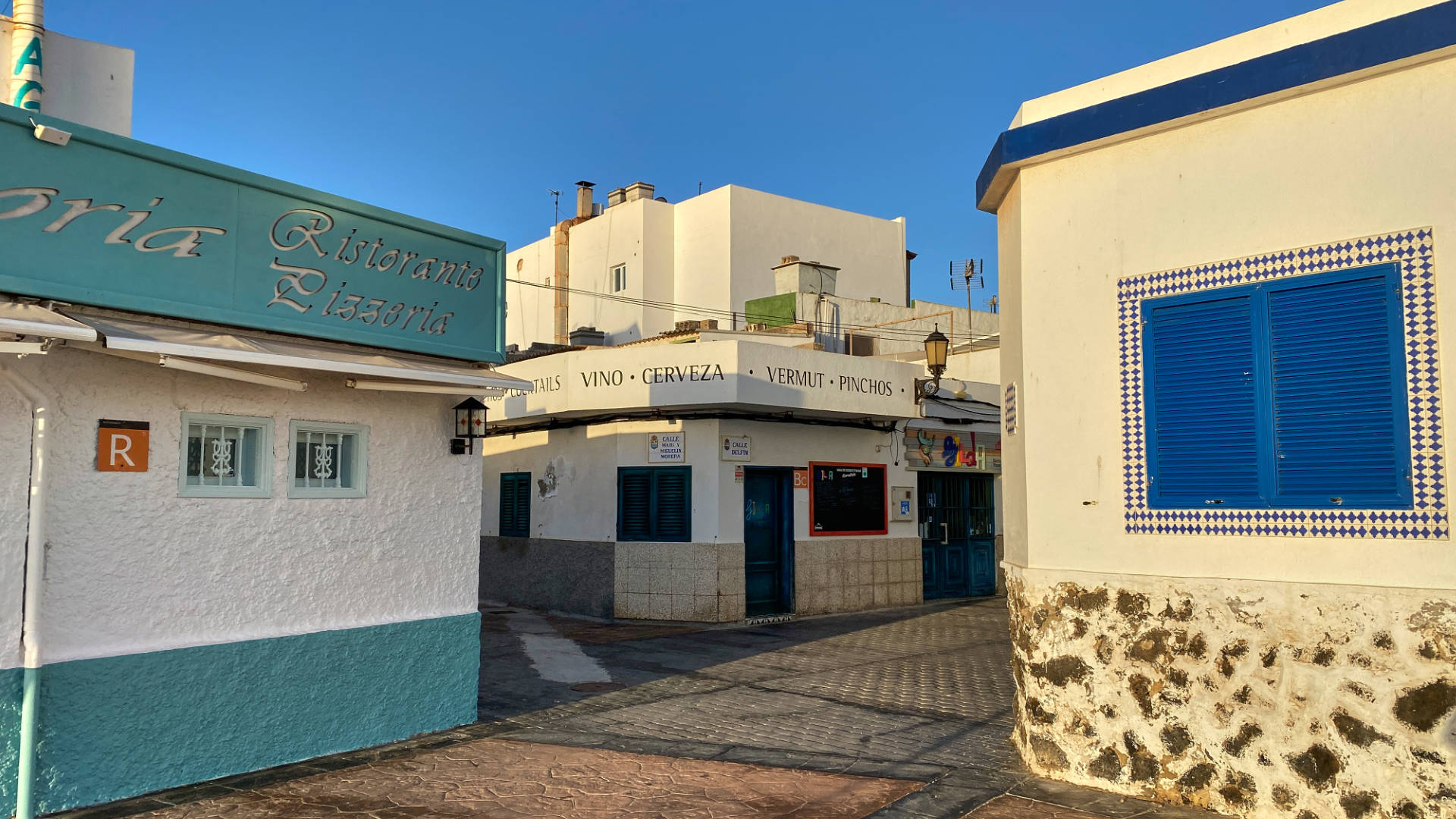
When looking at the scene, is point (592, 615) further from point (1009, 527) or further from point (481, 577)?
point (1009, 527)

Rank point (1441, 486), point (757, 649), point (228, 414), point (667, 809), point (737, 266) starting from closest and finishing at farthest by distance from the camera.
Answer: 1. point (1441, 486)
2. point (667, 809)
3. point (228, 414)
4. point (757, 649)
5. point (737, 266)

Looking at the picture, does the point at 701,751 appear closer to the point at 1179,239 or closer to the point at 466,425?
the point at 466,425

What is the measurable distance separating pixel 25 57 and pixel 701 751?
23.4ft

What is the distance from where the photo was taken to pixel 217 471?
21.6 feet

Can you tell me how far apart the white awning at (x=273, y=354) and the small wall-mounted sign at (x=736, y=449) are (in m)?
6.24

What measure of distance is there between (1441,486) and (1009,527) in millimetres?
2847

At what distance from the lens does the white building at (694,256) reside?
27328 mm

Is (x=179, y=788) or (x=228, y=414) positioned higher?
(x=228, y=414)

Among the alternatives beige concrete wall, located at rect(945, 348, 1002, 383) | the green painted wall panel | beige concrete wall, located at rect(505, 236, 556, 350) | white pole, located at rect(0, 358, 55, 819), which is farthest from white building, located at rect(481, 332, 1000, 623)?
beige concrete wall, located at rect(505, 236, 556, 350)

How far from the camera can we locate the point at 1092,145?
6.64 meters

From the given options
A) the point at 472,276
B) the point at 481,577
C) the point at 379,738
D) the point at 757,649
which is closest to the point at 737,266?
the point at 481,577

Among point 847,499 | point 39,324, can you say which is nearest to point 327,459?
point 39,324

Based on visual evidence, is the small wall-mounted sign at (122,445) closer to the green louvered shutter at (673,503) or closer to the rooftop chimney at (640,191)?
the green louvered shutter at (673,503)

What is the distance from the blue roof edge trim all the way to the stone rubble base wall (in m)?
2.93
